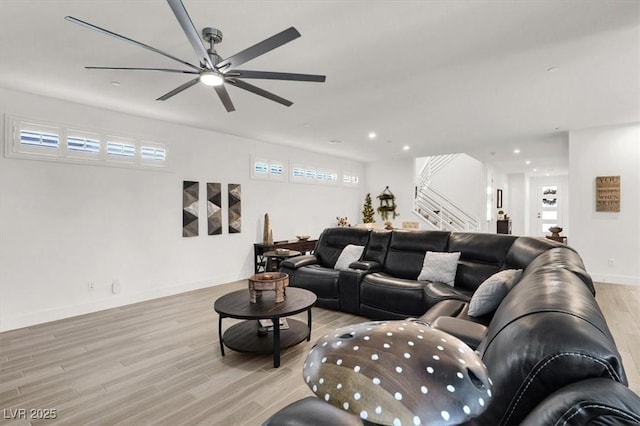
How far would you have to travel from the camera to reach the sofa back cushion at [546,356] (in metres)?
0.79

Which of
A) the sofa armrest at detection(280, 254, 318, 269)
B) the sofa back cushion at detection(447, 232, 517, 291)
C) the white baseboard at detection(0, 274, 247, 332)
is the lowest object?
the white baseboard at detection(0, 274, 247, 332)

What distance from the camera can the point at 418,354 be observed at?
0.43 m

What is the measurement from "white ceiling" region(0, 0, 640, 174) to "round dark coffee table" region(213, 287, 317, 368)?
7.38ft

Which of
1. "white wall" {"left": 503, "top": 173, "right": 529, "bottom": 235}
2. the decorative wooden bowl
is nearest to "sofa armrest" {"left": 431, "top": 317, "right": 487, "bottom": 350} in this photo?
the decorative wooden bowl

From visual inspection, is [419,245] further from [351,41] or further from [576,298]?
[576,298]

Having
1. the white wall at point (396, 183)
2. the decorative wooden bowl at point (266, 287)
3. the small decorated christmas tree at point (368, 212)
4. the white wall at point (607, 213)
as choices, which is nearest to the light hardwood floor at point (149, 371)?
the decorative wooden bowl at point (266, 287)

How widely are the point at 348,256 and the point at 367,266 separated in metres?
0.43

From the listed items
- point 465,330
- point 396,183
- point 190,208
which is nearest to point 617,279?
point 396,183

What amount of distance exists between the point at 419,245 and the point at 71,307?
4.50 meters

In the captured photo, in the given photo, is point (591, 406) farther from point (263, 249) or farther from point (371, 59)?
point (263, 249)

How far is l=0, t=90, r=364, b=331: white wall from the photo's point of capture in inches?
145

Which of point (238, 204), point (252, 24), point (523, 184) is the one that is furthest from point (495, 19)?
point (523, 184)

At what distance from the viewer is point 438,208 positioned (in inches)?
389

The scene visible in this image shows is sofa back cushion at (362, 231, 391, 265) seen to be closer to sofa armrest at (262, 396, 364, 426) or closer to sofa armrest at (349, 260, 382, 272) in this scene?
sofa armrest at (349, 260, 382, 272)
